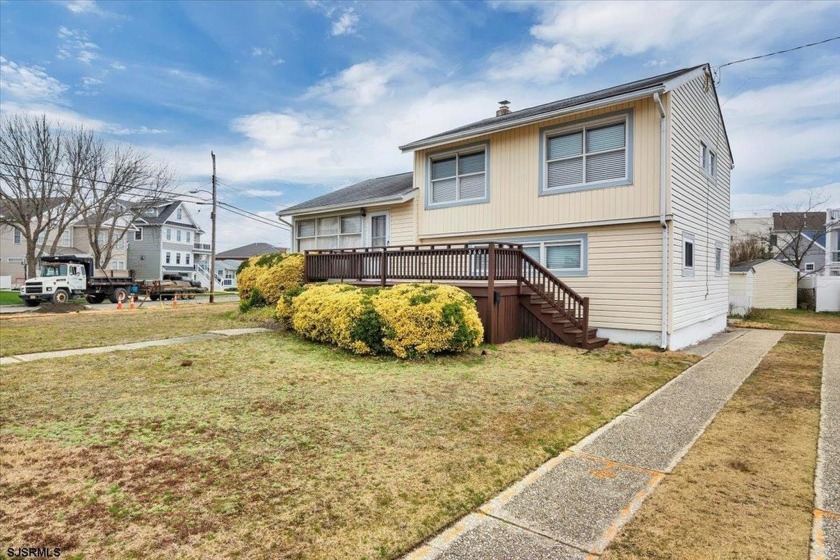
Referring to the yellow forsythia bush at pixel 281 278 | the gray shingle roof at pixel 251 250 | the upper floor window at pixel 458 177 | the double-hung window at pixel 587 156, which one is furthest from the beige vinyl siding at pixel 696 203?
the gray shingle roof at pixel 251 250

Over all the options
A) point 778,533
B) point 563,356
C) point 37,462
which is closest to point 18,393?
point 37,462

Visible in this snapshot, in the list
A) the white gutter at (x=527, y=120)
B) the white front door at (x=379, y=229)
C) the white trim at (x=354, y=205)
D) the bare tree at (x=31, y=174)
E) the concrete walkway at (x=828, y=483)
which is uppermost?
the bare tree at (x=31, y=174)

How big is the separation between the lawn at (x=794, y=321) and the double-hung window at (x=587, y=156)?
9.31m

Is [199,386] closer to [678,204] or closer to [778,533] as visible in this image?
[778,533]

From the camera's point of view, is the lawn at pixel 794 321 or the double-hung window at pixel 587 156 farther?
the lawn at pixel 794 321

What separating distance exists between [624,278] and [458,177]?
214 inches

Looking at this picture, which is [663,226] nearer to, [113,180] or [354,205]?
[354,205]

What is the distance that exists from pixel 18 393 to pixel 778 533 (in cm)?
753

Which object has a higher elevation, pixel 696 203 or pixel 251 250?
pixel 251 250

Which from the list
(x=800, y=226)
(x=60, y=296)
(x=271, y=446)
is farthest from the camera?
(x=800, y=226)

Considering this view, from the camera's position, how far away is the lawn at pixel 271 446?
252 centimetres

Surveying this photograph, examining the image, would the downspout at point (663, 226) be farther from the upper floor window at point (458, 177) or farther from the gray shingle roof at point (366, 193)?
the gray shingle roof at point (366, 193)

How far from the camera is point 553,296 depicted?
9781 mm

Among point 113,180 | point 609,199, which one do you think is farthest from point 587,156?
point 113,180
